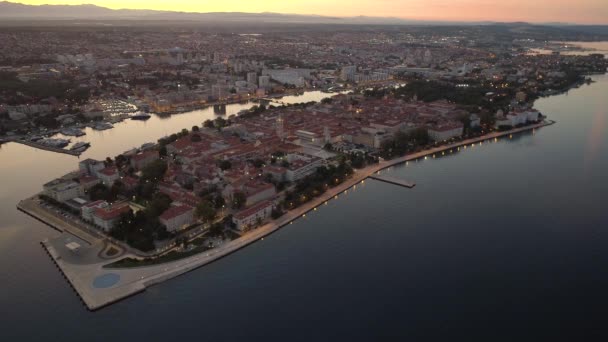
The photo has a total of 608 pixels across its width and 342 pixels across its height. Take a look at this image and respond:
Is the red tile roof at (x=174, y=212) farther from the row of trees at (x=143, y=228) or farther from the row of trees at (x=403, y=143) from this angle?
the row of trees at (x=403, y=143)

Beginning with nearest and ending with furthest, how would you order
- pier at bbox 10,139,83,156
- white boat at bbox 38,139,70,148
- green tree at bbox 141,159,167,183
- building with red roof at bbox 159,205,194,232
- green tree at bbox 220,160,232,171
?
building with red roof at bbox 159,205,194,232 → green tree at bbox 141,159,167,183 → green tree at bbox 220,160,232,171 → pier at bbox 10,139,83,156 → white boat at bbox 38,139,70,148

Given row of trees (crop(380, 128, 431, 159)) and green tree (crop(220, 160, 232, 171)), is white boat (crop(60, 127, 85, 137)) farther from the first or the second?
row of trees (crop(380, 128, 431, 159))

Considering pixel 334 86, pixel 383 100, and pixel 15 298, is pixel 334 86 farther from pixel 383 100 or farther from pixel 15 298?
pixel 15 298

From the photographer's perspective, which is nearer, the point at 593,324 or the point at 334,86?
the point at 593,324

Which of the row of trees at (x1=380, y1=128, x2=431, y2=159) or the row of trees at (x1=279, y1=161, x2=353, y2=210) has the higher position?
the row of trees at (x1=380, y1=128, x2=431, y2=159)

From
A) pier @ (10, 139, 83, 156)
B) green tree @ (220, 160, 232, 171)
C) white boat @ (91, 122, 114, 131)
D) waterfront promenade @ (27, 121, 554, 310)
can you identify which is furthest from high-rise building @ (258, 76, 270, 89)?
waterfront promenade @ (27, 121, 554, 310)

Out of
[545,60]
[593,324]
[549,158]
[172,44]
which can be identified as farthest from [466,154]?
[172,44]

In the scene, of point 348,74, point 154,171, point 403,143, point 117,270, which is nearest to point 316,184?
point 154,171

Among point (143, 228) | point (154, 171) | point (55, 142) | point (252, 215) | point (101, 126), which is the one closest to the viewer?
point (143, 228)

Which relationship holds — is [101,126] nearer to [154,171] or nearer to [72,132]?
[72,132]

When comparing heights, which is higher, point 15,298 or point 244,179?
point 244,179

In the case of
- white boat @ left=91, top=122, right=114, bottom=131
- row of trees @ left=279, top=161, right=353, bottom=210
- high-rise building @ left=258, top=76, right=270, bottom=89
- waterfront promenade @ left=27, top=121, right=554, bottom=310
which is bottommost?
waterfront promenade @ left=27, top=121, right=554, bottom=310
